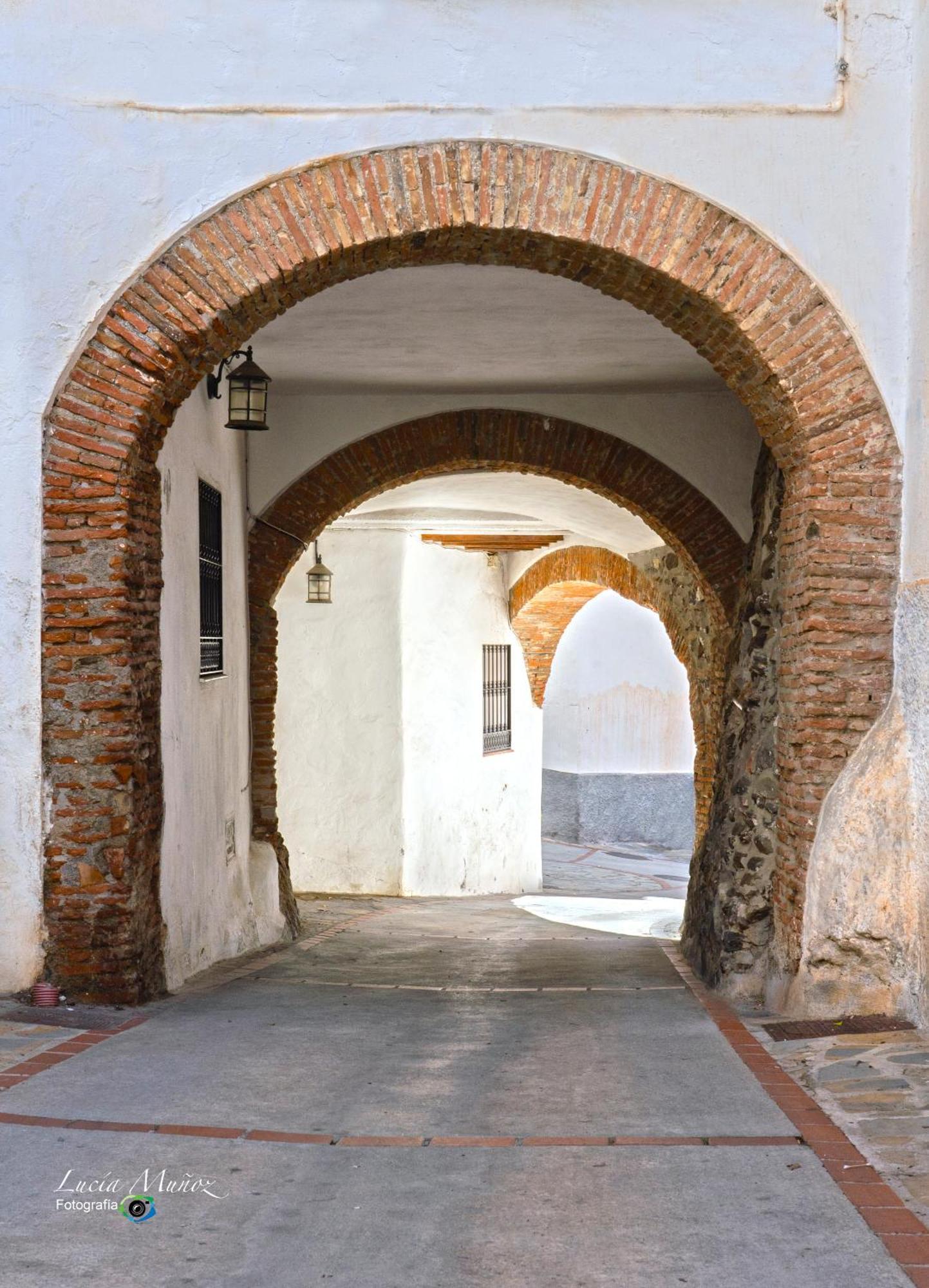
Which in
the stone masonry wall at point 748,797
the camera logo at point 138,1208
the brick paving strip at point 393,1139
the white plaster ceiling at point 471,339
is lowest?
the brick paving strip at point 393,1139

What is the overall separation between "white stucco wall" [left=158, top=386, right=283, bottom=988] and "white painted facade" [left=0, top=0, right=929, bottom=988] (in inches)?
50.0

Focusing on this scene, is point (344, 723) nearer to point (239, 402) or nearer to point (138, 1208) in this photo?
point (239, 402)

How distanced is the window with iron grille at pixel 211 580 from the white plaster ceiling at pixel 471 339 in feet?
3.20

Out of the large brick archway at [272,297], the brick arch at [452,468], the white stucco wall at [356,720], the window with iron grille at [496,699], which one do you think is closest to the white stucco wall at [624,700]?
the window with iron grille at [496,699]

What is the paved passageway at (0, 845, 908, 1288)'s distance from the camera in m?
3.03

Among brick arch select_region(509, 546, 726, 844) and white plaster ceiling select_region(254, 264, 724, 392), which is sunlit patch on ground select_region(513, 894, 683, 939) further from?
white plaster ceiling select_region(254, 264, 724, 392)

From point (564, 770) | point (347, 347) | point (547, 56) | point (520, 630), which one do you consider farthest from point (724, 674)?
point (564, 770)

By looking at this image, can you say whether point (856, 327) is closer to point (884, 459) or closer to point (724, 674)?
point (884, 459)

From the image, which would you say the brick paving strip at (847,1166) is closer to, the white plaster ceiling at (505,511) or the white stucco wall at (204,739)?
the white stucco wall at (204,739)

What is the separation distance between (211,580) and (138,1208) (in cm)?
518

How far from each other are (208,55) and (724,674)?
490 centimetres

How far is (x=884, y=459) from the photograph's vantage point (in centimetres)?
561

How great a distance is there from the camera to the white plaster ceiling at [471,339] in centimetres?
710

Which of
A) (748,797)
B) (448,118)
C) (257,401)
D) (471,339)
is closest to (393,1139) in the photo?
(748,797)
